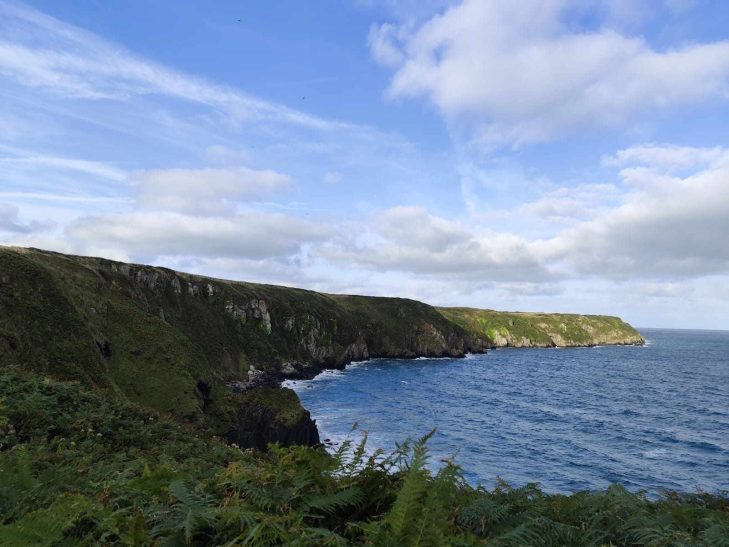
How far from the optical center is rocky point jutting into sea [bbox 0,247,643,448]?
27953 millimetres

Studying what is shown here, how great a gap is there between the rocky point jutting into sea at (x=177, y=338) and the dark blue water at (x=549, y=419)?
10.5m

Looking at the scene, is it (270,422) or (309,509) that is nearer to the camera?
(309,509)

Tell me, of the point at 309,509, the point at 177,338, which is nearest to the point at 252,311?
the point at 177,338

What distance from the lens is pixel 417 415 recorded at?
58.1 m

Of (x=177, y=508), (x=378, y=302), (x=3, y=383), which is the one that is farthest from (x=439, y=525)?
(x=378, y=302)

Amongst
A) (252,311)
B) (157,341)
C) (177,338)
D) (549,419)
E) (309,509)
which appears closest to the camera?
(309,509)

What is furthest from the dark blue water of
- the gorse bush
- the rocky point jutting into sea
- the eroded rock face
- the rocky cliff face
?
the eroded rock face

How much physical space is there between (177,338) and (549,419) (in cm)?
4746

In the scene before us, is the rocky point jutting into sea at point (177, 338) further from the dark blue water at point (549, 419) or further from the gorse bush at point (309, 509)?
the gorse bush at point (309, 509)

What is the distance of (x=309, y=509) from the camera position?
4.79 m

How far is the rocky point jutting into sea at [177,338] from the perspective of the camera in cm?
2795

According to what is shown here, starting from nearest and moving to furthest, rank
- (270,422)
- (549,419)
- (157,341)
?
(270,422)
(157,341)
(549,419)

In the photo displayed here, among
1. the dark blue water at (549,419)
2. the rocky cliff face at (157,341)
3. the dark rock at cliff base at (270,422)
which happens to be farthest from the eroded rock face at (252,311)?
the dark rock at cliff base at (270,422)

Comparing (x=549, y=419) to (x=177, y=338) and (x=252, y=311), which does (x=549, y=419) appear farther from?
(x=252, y=311)
